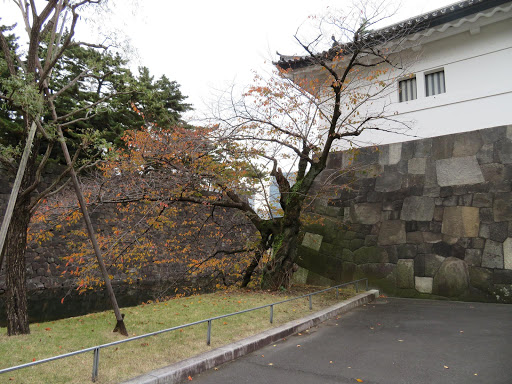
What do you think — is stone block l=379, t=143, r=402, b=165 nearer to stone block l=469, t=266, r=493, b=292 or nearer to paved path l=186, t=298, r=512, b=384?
stone block l=469, t=266, r=493, b=292

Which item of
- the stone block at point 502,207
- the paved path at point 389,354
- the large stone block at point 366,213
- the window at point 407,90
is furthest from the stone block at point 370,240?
the window at point 407,90

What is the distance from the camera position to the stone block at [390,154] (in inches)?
431

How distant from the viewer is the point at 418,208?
10.1 m

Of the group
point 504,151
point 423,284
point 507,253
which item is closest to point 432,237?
point 423,284

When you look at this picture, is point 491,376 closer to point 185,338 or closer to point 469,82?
point 185,338

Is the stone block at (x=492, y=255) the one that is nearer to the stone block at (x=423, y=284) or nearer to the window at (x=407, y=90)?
the stone block at (x=423, y=284)

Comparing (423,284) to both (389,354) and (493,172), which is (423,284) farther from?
(389,354)

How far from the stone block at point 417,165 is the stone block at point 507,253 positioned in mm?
2814

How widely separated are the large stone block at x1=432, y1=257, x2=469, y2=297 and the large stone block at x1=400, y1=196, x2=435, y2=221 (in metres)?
→ 1.34

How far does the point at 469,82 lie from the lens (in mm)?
9711

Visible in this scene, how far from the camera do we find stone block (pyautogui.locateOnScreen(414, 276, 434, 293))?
9367 mm

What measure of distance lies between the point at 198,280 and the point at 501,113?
1536cm

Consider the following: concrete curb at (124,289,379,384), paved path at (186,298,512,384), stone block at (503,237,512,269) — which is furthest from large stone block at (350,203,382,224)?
concrete curb at (124,289,379,384)

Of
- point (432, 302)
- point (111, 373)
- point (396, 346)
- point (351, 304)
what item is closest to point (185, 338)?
point (111, 373)
